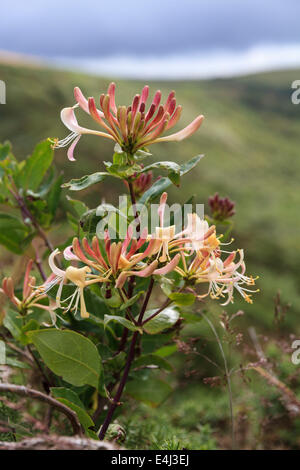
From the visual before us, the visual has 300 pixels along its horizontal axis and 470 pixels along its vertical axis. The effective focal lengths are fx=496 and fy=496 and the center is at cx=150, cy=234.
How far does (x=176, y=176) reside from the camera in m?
0.55

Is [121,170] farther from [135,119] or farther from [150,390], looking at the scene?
[150,390]

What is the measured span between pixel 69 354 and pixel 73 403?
0.21 ft

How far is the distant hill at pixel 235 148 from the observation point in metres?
1.77

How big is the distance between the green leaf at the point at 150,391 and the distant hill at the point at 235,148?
2.56 ft

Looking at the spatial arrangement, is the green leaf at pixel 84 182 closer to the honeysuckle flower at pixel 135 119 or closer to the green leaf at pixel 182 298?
the honeysuckle flower at pixel 135 119

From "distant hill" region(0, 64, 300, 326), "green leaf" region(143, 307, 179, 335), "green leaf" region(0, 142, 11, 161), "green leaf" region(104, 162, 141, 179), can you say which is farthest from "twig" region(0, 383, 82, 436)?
"distant hill" region(0, 64, 300, 326)

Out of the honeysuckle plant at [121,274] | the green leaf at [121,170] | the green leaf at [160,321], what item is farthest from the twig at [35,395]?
the green leaf at [121,170]

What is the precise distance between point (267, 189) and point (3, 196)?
58.0 inches

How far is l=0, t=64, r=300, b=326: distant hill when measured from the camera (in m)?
1.77

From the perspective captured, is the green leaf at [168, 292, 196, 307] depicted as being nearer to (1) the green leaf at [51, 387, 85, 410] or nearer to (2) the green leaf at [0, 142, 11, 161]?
(1) the green leaf at [51, 387, 85, 410]

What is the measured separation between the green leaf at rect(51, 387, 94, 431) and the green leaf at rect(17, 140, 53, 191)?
388 mm

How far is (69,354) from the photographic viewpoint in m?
0.59
